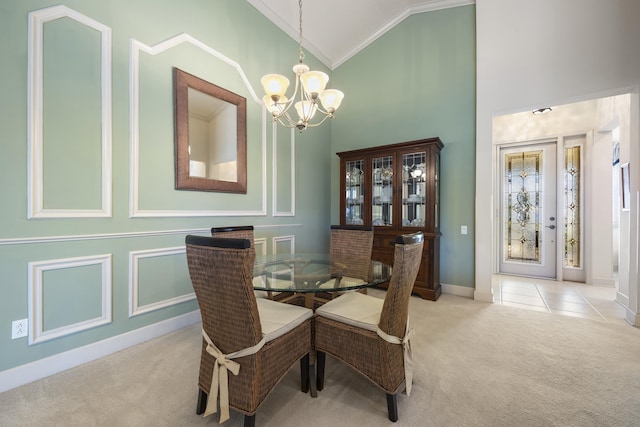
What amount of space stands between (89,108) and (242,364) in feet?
7.15

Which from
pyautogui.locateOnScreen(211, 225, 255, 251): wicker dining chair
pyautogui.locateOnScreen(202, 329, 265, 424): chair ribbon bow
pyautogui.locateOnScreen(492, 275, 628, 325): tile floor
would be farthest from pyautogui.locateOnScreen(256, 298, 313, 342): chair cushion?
pyautogui.locateOnScreen(492, 275, 628, 325): tile floor

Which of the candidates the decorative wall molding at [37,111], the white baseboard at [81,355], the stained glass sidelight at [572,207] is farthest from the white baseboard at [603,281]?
the decorative wall molding at [37,111]

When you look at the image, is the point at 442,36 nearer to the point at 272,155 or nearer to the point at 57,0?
the point at 272,155

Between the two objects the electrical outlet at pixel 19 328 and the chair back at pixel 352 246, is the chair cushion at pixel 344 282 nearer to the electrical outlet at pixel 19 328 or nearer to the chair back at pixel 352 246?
the chair back at pixel 352 246

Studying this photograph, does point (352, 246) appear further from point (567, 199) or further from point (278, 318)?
point (567, 199)

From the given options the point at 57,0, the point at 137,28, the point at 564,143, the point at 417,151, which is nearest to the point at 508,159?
the point at 564,143

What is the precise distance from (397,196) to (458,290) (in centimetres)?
150

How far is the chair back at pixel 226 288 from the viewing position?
1138mm

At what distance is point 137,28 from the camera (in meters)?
2.25

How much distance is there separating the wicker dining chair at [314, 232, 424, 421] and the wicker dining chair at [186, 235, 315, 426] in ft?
0.96

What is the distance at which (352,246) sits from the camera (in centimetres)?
270

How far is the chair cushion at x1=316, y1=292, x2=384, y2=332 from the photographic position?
1528 millimetres

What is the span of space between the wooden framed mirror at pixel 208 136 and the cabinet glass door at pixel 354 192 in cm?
167

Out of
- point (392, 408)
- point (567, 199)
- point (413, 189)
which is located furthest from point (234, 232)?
point (567, 199)
